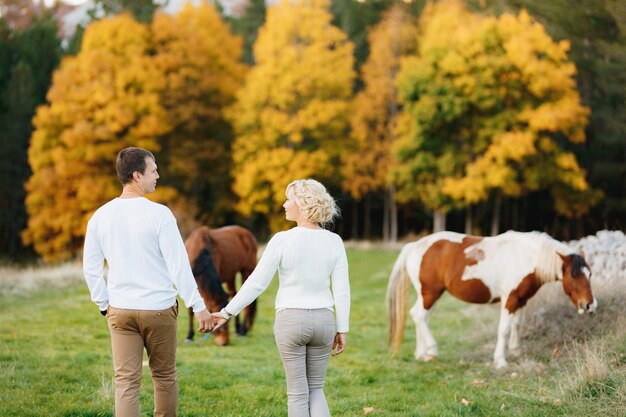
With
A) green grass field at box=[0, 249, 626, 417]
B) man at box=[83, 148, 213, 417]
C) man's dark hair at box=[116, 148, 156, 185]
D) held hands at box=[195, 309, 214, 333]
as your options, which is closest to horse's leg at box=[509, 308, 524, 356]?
green grass field at box=[0, 249, 626, 417]

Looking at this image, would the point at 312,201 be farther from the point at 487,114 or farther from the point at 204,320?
Result: the point at 487,114

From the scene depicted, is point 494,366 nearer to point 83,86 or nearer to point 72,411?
point 72,411

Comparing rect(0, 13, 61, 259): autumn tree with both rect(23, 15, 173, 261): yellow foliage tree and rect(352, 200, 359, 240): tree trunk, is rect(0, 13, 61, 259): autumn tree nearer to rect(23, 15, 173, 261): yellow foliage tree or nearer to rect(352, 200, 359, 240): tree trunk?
rect(23, 15, 173, 261): yellow foliage tree

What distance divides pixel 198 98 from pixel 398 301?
2042 cm

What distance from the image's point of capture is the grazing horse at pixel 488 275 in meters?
7.45

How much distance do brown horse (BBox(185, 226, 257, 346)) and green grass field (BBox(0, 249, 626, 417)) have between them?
36 cm

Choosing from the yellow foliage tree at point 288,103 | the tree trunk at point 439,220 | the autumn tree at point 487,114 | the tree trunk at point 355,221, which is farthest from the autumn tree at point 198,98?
the tree trunk at point 439,220

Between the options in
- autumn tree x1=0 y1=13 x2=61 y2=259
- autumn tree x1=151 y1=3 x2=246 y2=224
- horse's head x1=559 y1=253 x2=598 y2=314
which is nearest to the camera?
horse's head x1=559 y1=253 x2=598 y2=314

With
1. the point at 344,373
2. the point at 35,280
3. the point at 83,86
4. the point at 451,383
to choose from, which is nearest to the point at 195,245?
the point at 344,373

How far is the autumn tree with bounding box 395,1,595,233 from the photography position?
75.0 ft

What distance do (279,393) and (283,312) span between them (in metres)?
2.50

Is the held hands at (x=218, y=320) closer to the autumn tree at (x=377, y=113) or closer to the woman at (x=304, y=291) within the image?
the woman at (x=304, y=291)

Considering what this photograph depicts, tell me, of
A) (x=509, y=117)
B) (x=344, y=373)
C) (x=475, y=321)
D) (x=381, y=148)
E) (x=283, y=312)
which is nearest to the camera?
(x=283, y=312)

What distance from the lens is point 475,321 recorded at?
34.2 feet
